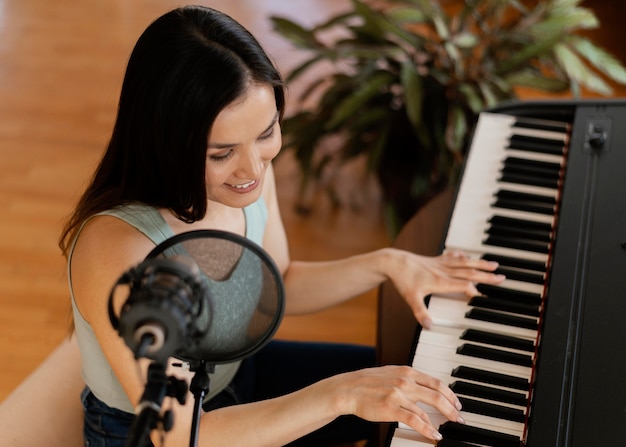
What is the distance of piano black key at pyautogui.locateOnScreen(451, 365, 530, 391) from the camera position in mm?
1550

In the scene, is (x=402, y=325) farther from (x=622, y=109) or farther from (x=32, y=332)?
(x=32, y=332)

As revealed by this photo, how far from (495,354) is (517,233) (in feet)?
1.32

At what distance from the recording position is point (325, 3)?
5.59 m

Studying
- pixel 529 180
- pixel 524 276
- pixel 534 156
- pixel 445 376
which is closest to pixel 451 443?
pixel 445 376

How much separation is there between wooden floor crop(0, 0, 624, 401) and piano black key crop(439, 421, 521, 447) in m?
1.53

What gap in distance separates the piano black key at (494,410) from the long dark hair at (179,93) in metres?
0.60

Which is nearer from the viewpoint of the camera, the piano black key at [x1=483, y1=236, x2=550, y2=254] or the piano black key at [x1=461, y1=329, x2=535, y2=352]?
the piano black key at [x1=461, y1=329, x2=535, y2=352]

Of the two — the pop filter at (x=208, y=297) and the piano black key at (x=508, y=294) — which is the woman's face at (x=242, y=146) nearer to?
the pop filter at (x=208, y=297)

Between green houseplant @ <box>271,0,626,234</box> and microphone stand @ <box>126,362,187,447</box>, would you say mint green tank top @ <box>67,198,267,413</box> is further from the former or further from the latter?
green houseplant @ <box>271,0,626,234</box>

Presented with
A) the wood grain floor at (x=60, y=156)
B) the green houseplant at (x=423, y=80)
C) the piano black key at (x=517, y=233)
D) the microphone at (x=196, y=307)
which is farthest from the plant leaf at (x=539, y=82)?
the microphone at (x=196, y=307)

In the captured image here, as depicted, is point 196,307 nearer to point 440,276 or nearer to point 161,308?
point 161,308

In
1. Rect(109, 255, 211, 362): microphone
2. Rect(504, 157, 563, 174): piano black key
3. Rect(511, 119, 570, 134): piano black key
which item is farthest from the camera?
Rect(511, 119, 570, 134): piano black key

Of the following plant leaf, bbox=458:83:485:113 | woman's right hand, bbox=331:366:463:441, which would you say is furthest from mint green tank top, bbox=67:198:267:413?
plant leaf, bbox=458:83:485:113

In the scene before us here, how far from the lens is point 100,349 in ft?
5.48
